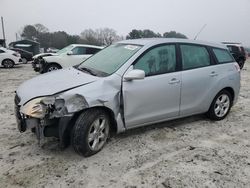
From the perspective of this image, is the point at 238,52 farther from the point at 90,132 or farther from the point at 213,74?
the point at 90,132

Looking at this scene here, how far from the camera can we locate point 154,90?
4.19 m

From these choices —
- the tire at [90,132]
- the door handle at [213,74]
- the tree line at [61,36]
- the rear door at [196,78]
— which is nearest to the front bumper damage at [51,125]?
the tire at [90,132]

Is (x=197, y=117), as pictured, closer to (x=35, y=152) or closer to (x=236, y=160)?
(x=236, y=160)

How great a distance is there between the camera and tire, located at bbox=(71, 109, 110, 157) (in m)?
3.49

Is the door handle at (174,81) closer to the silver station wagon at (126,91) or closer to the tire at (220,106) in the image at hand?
the silver station wagon at (126,91)

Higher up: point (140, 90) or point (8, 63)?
point (140, 90)

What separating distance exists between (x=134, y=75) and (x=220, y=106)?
2.35 m

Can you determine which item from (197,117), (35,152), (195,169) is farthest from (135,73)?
(197,117)

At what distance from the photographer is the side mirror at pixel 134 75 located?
12.6ft

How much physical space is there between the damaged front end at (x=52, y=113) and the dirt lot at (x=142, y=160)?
16.5 inches

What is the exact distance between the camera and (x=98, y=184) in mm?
3131

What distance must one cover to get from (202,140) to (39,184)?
2.62m

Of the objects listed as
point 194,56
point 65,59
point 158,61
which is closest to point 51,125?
point 158,61

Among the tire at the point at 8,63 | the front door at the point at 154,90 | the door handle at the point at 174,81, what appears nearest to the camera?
the front door at the point at 154,90
